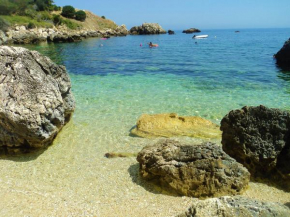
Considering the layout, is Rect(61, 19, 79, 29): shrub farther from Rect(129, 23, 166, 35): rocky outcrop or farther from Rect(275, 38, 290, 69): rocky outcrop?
Rect(275, 38, 290, 69): rocky outcrop

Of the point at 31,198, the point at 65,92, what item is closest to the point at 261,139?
the point at 31,198

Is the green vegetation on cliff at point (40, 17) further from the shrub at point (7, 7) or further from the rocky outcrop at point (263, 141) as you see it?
the rocky outcrop at point (263, 141)

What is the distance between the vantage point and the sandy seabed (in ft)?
17.5

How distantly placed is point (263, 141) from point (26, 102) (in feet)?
21.1

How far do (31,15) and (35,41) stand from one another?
765 inches

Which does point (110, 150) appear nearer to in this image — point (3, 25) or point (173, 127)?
point (173, 127)

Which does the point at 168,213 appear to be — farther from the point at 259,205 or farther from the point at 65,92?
the point at 65,92

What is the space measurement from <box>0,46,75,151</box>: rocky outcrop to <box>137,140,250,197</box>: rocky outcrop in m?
3.41

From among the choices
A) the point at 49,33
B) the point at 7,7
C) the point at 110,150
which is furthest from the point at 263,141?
the point at 7,7

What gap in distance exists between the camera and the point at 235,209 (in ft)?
11.2

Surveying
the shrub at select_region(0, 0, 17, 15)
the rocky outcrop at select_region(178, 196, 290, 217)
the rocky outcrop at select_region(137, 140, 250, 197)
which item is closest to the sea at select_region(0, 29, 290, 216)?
the rocky outcrop at select_region(137, 140, 250, 197)

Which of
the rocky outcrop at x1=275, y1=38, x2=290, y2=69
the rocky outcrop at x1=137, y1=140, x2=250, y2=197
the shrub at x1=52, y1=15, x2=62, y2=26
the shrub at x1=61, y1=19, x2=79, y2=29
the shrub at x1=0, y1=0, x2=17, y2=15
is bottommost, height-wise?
the rocky outcrop at x1=275, y1=38, x2=290, y2=69

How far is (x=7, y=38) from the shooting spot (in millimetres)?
50781

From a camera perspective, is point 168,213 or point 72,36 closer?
point 168,213
